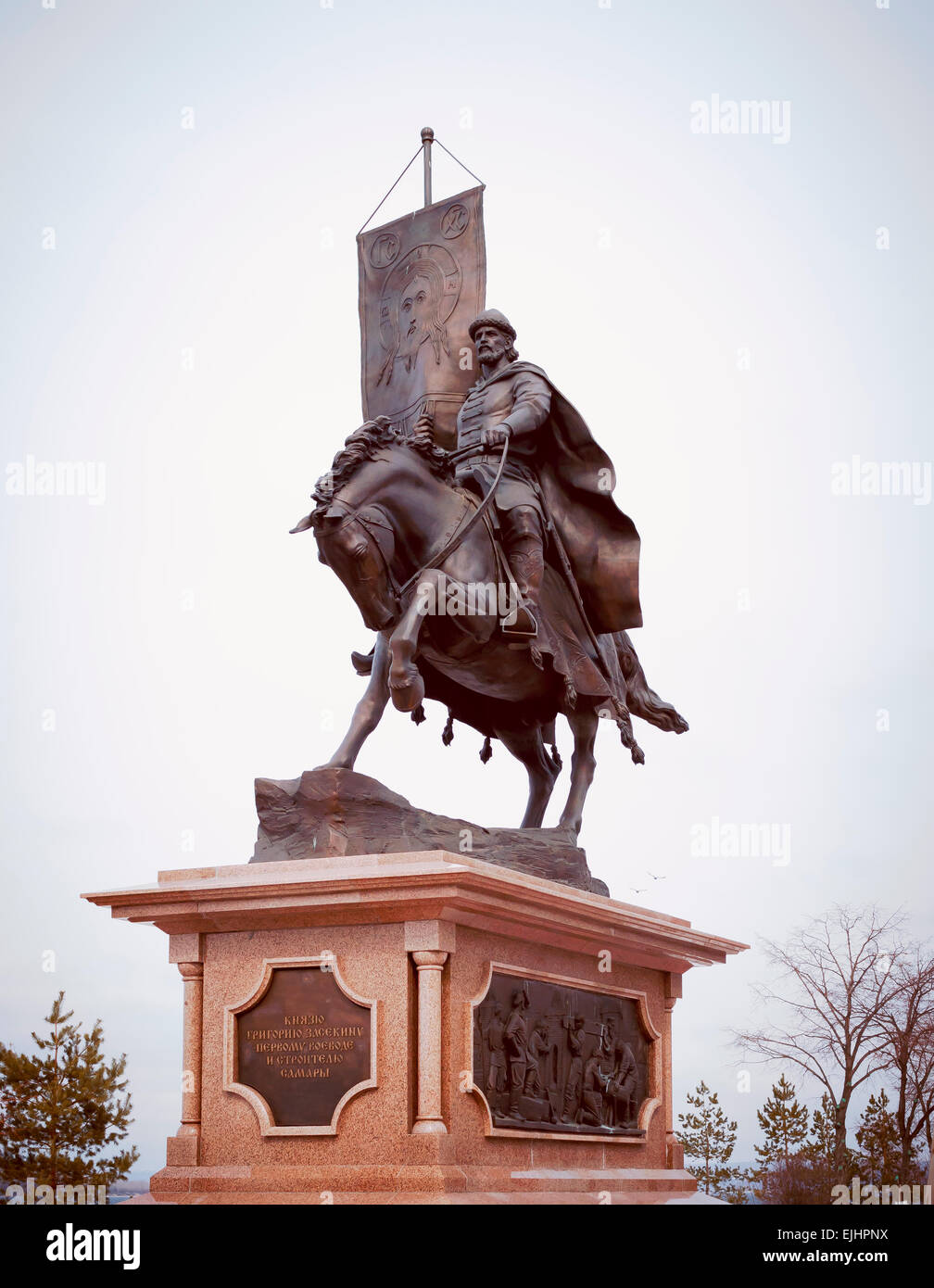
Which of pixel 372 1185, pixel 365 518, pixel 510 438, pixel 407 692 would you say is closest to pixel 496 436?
pixel 510 438

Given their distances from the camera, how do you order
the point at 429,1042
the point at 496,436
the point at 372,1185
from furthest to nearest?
the point at 496,436
the point at 429,1042
the point at 372,1185

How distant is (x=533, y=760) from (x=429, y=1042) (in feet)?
11.6

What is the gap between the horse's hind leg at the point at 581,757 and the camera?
1298 cm

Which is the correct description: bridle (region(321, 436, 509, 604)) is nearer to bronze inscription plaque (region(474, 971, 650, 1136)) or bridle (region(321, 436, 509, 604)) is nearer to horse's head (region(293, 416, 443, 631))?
horse's head (region(293, 416, 443, 631))

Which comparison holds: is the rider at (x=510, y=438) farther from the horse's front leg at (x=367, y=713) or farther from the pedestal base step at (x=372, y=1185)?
the pedestal base step at (x=372, y=1185)

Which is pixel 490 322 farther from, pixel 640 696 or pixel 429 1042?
pixel 429 1042

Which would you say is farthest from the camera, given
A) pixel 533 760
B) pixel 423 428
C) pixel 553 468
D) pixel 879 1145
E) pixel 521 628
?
pixel 879 1145

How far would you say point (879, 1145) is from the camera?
26109 millimetres

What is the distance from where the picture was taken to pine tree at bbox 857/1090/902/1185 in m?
25.5

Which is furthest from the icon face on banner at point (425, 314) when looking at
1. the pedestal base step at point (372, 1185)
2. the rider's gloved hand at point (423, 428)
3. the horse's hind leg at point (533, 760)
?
the pedestal base step at point (372, 1185)

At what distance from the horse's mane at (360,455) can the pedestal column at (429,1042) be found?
2.89 m

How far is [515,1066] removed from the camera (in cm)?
1100
